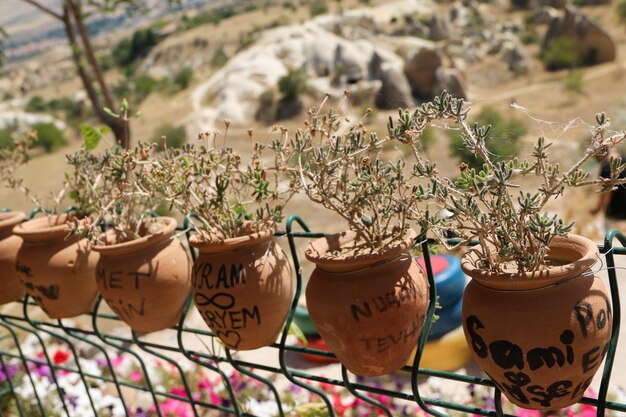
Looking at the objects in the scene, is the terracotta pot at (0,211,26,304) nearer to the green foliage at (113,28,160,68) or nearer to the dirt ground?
the dirt ground

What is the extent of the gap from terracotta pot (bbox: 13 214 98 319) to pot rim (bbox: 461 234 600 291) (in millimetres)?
1171

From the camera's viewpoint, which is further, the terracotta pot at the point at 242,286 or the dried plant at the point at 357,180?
the terracotta pot at the point at 242,286

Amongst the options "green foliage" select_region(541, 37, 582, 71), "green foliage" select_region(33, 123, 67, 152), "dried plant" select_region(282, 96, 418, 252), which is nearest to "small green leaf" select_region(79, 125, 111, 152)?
"dried plant" select_region(282, 96, 418, 252)

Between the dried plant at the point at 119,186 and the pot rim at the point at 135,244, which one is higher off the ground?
the dried plant at the point at 119,186

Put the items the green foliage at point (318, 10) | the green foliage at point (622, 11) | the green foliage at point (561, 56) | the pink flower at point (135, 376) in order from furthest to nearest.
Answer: the green foliage at point (318, 10) < the green foliage at point (622, 11) < the green foliage at point (561, 56) < the pink flower at point (135, 376)

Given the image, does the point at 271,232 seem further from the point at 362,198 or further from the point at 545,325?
the point at 545,325

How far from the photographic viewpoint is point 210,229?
150 centimetres

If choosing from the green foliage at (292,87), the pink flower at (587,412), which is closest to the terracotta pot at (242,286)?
the pink flower at (587,412)

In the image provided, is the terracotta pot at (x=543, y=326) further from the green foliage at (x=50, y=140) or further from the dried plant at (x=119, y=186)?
the green foliage at (x=50, y=140)

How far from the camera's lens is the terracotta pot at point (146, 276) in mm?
1604

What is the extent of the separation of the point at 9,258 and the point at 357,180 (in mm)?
1361

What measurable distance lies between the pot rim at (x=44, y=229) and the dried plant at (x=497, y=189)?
43.6 inches

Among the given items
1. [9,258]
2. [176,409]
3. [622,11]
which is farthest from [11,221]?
[622,11]

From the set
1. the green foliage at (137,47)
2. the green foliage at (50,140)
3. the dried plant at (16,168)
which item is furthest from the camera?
the green foliage at (137,47)
